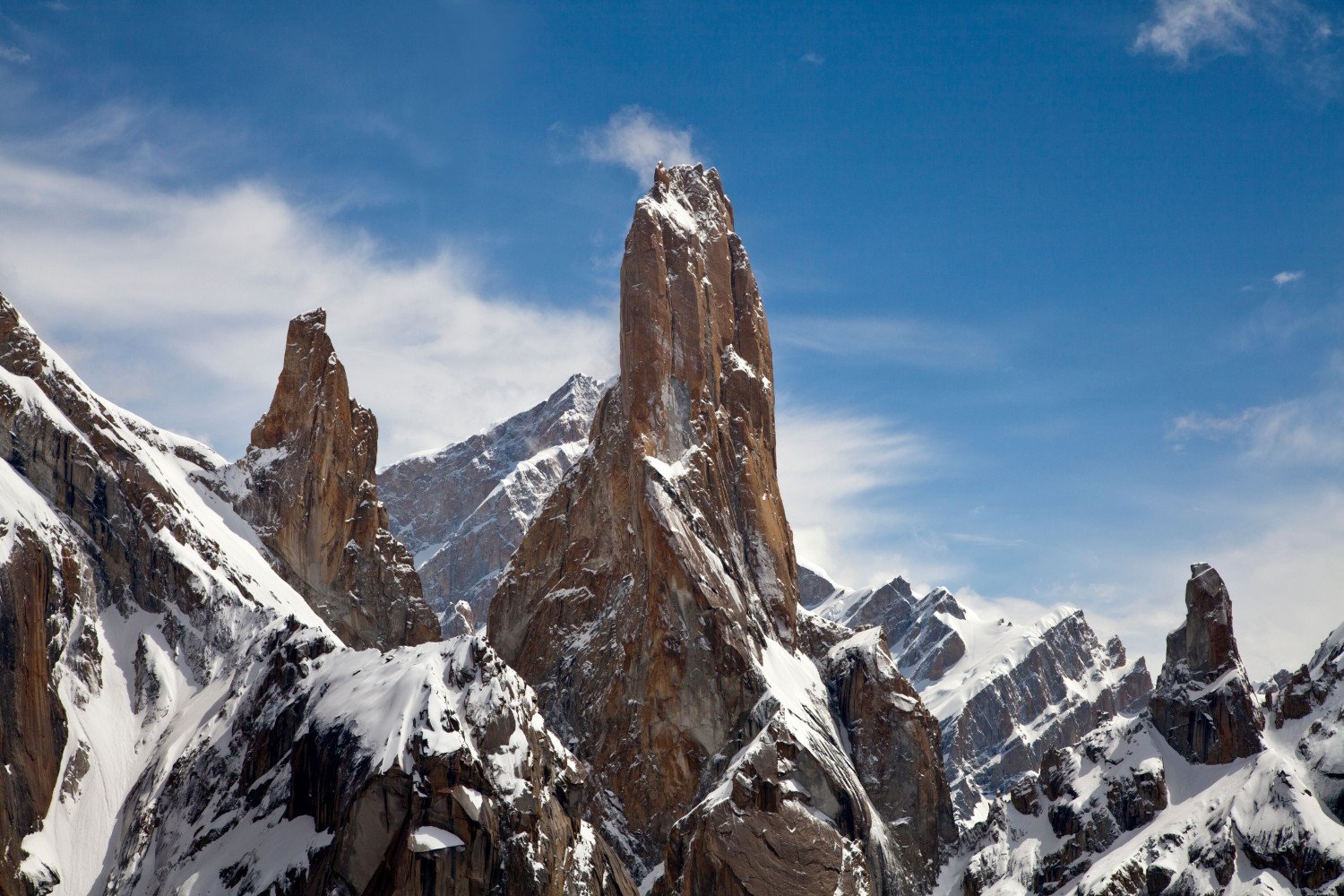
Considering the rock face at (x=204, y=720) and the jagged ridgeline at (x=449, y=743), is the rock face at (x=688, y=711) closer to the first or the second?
the jagged ridgeline at (x=449, y=743)

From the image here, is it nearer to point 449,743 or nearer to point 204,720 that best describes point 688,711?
point 204,720

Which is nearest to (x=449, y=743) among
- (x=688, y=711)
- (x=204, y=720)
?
(x=204, y=720)

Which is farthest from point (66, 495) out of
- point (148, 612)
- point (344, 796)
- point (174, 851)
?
point (344, 796)

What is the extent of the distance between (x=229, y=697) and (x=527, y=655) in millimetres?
55905

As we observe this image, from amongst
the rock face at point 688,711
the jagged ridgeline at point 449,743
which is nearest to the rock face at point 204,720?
the jagged ridgeline at point 449,743

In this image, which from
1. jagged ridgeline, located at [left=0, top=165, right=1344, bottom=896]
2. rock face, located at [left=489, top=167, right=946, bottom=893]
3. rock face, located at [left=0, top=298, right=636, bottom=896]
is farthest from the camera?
rock face, located at [left=489, top=167, right=946, bottom=893]

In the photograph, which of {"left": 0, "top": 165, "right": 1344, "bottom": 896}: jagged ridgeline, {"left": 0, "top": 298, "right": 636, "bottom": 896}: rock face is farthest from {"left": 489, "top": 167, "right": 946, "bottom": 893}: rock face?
{"left": 0, "top": 298, "right": 636, "bottom": 896}: rock face

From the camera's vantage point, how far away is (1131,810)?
199m

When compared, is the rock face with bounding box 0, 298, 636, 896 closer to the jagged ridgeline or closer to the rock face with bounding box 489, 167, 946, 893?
the jagged ridgeline

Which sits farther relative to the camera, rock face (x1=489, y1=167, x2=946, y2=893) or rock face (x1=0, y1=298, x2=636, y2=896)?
rock face (x1=489, y1=167, x2=946, y2=893)

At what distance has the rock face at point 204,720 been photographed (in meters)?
114

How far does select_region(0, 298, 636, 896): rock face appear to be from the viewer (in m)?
114

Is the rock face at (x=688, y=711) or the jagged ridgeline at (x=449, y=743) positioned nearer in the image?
the jagged ridgeline at (x=449, y=743)

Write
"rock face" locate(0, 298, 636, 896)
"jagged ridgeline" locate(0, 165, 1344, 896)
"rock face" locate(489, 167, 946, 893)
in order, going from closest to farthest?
"rock face" locate(0, 298, 636, 896), "jagged ridgeline" locate(0, 165, 1344, 896), "rock face" locate(489, 167, 946, 893)
